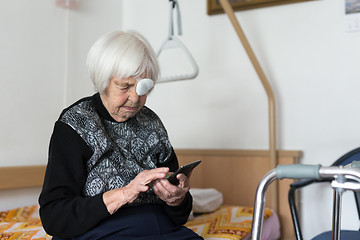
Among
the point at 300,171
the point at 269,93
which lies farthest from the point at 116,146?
the point at 269,93

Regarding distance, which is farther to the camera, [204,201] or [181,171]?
[204,201]

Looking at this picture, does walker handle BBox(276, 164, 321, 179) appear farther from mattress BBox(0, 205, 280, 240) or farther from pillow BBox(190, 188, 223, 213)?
pillow BBox(190, 188, 223, 213)

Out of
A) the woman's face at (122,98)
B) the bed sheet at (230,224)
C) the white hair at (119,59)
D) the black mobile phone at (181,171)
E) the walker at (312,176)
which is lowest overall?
the bed sheet at (230,224)

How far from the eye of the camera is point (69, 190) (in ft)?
3.82

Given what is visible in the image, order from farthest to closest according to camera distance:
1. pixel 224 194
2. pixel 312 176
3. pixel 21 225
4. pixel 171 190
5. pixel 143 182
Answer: pixel 224 194 < pixel 21 225 < pixel 171 190 < pixel 143 182 < pixel 312 176

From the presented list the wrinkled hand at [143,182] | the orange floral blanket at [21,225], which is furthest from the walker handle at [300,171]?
the orange floral blanket at [21,225]

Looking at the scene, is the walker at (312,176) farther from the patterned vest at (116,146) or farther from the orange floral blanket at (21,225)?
the orange floral blanket at (21,225)

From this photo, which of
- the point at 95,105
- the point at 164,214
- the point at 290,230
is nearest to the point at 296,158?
the point at 290,230

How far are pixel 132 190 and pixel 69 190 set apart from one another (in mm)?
183

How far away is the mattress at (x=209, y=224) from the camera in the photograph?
5.28ft

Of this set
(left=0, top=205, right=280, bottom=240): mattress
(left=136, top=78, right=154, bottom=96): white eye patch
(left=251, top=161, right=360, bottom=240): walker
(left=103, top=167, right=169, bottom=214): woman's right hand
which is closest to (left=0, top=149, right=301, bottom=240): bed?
(left=0, top=205, right=280, bottom=240): mattress

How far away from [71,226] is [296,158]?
1403mm

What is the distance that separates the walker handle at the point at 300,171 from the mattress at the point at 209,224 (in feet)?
2.68

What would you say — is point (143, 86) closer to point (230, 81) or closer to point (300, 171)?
point (300, 171)
